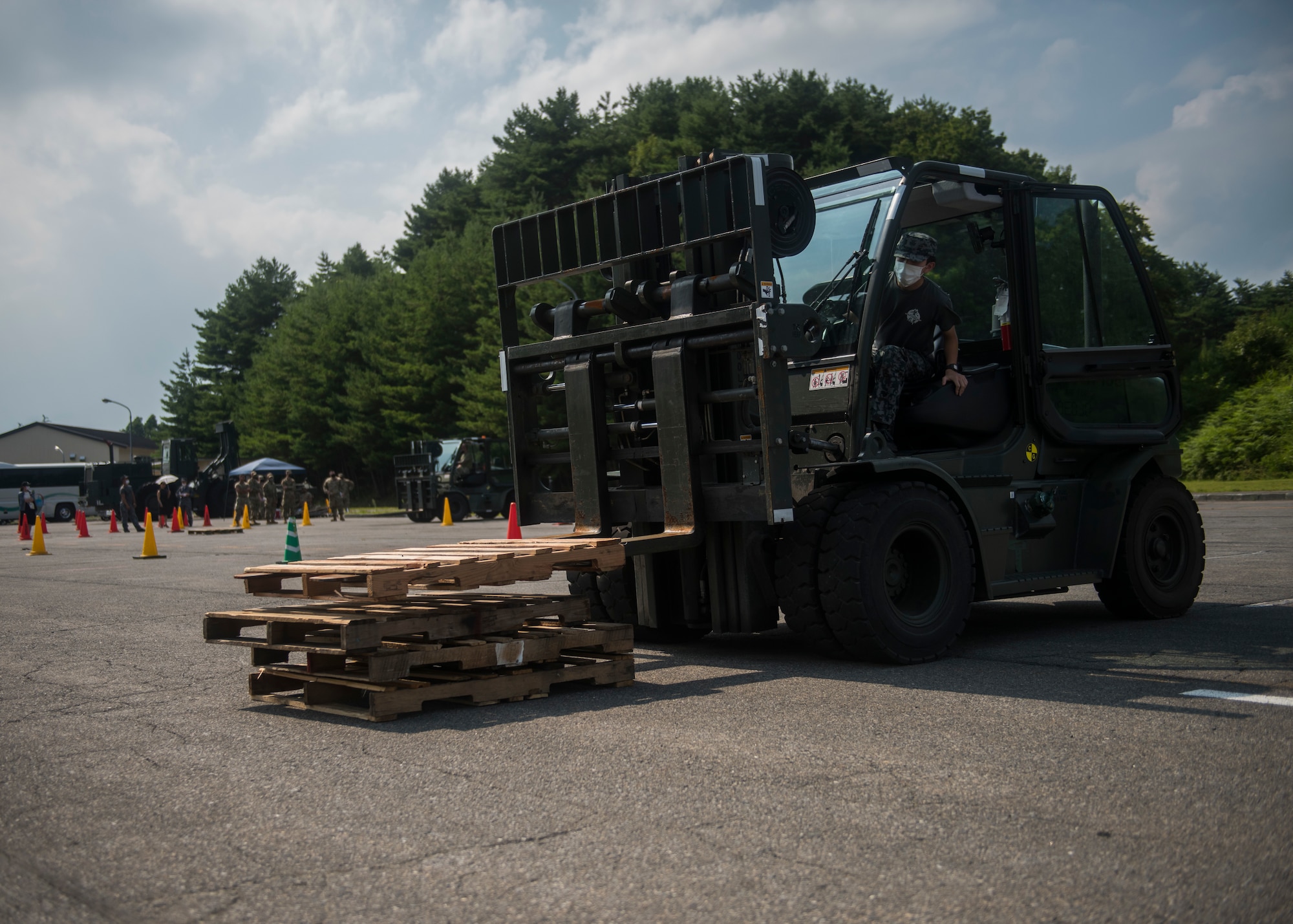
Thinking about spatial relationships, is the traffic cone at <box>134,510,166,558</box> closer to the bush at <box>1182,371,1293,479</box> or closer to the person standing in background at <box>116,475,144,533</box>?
the person standing in background at <box>116,475,144,533</box>

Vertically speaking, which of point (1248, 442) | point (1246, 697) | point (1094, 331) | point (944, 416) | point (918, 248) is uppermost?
point (918, 248)

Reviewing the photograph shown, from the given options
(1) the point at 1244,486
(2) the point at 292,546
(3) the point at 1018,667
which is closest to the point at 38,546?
(2) the point at 292,546

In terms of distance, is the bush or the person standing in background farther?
the person standing in background

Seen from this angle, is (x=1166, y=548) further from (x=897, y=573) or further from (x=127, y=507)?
(x=127, y=507)

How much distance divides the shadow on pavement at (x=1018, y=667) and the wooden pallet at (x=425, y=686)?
6 centimetres

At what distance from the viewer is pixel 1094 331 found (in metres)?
8.34

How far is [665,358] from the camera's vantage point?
6816 mm

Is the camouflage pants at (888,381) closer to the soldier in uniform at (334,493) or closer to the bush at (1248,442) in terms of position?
the bush at (1248,442)

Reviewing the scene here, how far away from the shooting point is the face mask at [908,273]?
7352 mm

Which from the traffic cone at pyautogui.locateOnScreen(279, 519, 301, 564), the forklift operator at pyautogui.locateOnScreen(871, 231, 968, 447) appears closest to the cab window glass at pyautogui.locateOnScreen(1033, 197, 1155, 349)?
the forklift operator at pyautogui.locateOnScreen(871, 231, 968, 447)

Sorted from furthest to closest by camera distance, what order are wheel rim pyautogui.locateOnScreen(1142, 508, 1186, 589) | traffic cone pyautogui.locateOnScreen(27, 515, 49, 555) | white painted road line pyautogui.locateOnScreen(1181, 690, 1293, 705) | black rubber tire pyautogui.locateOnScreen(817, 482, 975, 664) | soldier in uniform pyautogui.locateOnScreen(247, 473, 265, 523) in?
soldier in uniform pyautogui.locateOnScreen(247, 473, 265, 523) → traffic cone pyautogui.locateOnScreen(27, 515, 49, 555) → wheel rim pyautogui.locateOnScreen(1142, 508, 1186, 589) → black rubber tire pyautogui.locateOnScreen(817, 482, 975, 664) → white painted road line pyautogui.locateOnScreen(1181, 690, 1293, 705)

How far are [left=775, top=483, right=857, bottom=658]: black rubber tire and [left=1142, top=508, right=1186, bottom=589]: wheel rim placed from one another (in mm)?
3071

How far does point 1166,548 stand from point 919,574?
8.89ft

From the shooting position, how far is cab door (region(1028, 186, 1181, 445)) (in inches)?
316
